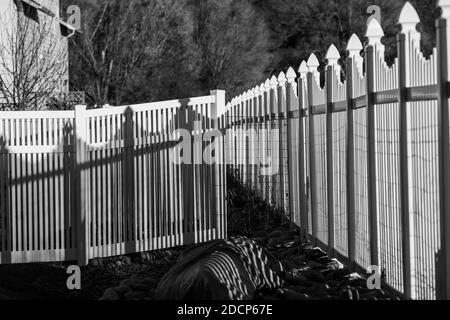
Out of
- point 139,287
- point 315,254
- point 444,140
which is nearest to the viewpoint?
point 444,140

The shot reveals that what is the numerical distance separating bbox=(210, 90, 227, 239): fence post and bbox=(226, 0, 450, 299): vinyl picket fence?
2.68ft

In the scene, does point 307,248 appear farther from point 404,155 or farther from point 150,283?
point 404,155

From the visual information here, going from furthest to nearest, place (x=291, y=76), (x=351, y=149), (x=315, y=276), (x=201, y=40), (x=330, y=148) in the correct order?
(x=201, y=40)
(x=291, y=76)
(x=330, y=148)
(x=315, y=276)
(x=351, y=149)

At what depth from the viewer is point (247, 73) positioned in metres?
48.8

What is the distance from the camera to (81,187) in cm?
986

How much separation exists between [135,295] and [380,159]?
249 centimetres

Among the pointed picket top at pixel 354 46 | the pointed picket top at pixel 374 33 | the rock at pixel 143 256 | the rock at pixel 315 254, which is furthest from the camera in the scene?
the rock at pixel 143 256

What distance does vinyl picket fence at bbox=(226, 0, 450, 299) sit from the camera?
5.48 meters

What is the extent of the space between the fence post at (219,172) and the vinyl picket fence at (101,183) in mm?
25

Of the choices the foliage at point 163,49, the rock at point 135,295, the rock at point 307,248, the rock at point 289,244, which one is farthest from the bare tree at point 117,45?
the rock at point 135,295

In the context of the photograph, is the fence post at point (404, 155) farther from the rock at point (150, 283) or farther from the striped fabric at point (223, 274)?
the rock at point (150, 283)

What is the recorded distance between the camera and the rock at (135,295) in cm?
768

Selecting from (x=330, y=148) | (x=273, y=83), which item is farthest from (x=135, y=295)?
(x=273, y=83)

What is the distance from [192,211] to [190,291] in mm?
4124
